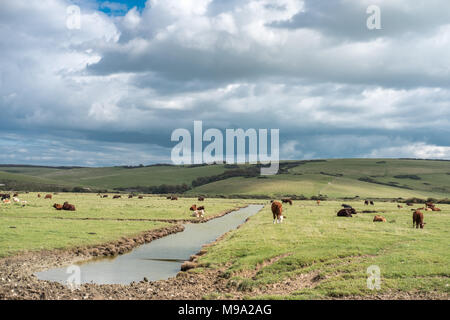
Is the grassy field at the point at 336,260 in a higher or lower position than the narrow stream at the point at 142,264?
higher

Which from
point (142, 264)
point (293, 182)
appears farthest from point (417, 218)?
point (293, 182)

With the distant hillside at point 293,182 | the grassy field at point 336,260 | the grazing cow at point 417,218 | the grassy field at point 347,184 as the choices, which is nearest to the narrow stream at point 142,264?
the grassy field at point 336,260

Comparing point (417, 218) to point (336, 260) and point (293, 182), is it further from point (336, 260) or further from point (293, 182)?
point (293, 182)

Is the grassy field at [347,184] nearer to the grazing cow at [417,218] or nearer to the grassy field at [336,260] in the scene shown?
the grazing cow at [417,218]

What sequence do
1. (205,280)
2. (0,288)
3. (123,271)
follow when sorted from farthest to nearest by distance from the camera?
(123,271) < (205,280) < (0,288)

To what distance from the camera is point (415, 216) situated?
105 ft

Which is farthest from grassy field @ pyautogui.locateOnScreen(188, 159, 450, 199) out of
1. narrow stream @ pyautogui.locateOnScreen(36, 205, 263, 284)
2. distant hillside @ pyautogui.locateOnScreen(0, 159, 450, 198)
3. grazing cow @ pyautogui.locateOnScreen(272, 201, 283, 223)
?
narrow stream @ pyautogui.locateOnScreen(36, 205, 263, 284)

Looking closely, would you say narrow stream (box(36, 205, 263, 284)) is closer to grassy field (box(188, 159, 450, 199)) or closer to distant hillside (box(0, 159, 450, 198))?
grassy field (box(188, 159, 450, 199))

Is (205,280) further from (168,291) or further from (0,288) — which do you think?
(0,288)

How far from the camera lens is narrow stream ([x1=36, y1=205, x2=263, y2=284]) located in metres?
19.1

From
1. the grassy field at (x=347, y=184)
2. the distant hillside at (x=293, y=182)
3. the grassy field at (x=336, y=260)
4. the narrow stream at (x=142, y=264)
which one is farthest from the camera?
the distant hillside at (x=293, y=182)

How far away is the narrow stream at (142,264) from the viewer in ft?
62.7
